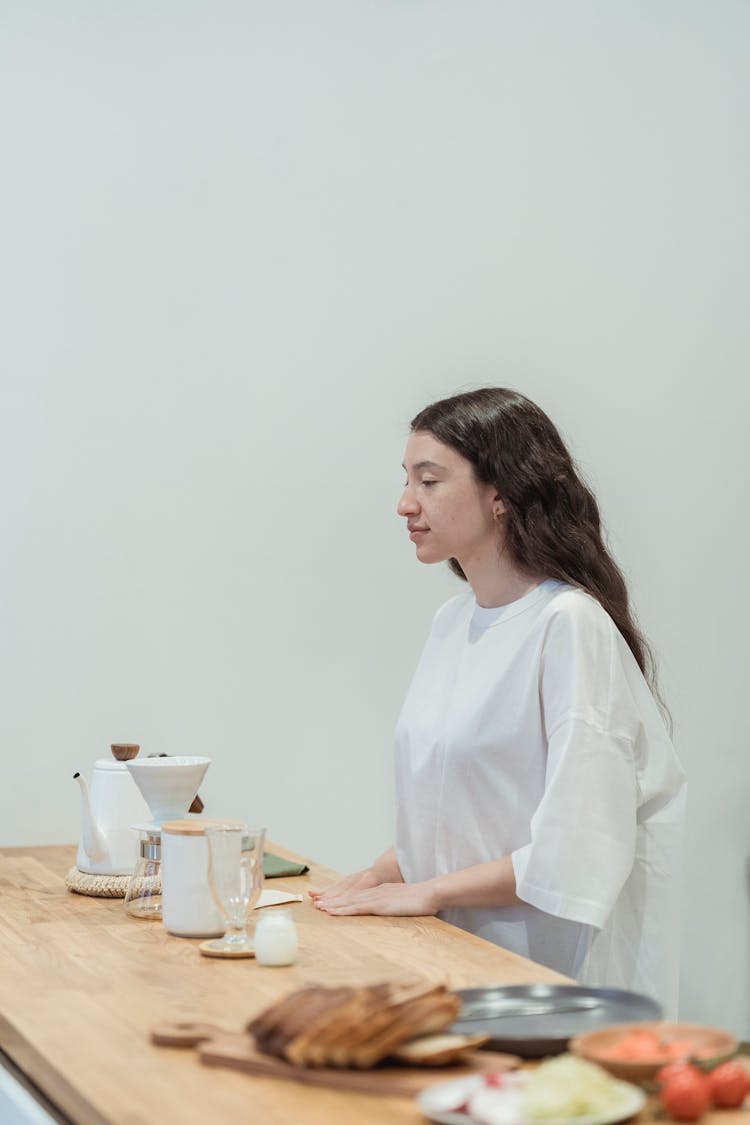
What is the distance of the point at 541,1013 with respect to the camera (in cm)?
149

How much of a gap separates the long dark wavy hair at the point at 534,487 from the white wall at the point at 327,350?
1.24m

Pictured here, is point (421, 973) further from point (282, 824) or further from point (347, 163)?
point (347, 163)

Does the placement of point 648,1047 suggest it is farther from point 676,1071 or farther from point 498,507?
point 498,507

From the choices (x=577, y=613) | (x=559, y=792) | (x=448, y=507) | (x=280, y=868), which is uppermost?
(x=448, y=507)

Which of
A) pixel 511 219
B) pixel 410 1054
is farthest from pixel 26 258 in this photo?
pixel 410 1054

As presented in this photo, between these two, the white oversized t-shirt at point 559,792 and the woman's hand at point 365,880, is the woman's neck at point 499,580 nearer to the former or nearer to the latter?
the white oversized t-shirt at point 559,792

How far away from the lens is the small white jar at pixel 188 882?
1.93m

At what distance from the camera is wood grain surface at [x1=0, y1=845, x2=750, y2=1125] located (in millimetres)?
1237

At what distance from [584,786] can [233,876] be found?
0.60 m

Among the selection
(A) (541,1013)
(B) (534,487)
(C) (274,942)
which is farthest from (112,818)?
(A) (541,1013)

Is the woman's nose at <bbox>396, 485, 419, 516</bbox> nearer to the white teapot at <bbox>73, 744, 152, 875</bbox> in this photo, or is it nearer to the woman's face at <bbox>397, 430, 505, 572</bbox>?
the woman's face at <bbox>397, 430, 505, 572</bbox>

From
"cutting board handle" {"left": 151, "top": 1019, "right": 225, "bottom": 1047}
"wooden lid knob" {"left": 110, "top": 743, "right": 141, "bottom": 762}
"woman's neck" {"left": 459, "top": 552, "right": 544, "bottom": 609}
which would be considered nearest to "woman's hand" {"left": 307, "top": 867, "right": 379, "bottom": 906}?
"wooden lid knob" {"left": 110, "top": 743, "right": 141, "bottom": 762}

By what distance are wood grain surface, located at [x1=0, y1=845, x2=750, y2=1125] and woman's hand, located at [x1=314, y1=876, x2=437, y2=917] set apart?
0.08 feet

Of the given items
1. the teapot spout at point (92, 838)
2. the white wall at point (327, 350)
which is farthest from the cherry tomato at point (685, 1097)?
the white wall at point (327, 350)
